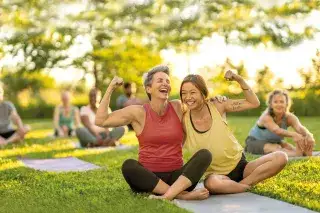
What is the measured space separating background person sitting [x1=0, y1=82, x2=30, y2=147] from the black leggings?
6.50 metres

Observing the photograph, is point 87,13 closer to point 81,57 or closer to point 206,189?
point 81,57

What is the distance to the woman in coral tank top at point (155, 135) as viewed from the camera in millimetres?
4922

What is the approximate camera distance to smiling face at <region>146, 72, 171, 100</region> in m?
4.93

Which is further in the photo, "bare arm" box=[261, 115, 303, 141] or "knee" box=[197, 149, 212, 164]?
"bare arm" box=[261, 115, 303, 141]

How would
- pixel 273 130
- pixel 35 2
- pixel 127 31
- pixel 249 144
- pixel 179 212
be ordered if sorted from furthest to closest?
pixel 127 31 < pixel 35 2 < pixel 249 144 < pixel 273 130 < pixel 179 212

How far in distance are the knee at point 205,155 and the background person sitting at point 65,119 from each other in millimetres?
8459

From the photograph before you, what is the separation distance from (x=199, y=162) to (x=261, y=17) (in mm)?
21629

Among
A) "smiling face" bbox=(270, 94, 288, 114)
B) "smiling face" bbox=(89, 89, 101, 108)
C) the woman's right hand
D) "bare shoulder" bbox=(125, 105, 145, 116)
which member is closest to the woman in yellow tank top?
"bare shoulder" bbox=(125, 105, 145, 116)

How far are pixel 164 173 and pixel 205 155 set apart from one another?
47cm

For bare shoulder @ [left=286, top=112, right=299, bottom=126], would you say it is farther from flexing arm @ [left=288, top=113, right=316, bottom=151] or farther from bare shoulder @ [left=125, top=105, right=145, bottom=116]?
bare shoulder @ [left=125, top=105, right=145, bottom=116]

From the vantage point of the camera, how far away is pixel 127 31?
25531mm

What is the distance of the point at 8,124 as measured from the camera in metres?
11.4

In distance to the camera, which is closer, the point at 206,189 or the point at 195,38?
the point at 206,189

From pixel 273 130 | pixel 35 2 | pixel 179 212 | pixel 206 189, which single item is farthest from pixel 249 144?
pixel 35 2
